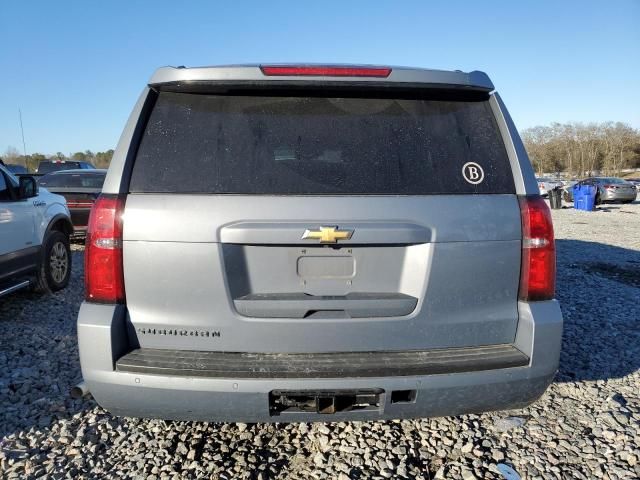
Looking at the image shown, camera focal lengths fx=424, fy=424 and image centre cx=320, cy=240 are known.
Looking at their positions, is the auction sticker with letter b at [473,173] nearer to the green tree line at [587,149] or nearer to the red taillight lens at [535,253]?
the red taillight lens at [535,253]

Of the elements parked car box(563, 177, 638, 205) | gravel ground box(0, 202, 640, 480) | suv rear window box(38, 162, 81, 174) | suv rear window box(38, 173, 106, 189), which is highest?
suv rear window box(38, 162, 81, 174)

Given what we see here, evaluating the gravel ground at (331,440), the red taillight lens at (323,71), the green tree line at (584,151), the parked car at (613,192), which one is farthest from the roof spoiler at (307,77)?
the green tree line at (584,151)

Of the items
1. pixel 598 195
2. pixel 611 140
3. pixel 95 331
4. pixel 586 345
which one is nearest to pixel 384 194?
pixel 95 331

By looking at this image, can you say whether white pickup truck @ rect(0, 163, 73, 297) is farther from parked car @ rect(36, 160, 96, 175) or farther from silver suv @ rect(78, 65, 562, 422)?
parked car @ rect(36, 160, 96, 175)

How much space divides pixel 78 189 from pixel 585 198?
24.2m

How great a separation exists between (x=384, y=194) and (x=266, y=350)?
0.93m

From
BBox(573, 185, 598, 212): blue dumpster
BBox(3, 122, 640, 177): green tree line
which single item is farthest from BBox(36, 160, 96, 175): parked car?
BBox(3, 122, 640, 177): green tree line

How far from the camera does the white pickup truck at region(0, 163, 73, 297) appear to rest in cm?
471

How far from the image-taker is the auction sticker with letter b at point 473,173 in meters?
2.10

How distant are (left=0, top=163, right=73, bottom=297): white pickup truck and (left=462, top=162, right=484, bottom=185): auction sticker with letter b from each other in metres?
4.82

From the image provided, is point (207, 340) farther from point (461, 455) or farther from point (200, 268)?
point (461, 455)

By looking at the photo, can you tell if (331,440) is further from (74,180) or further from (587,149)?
(587,149)

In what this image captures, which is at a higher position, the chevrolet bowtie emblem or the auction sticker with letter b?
the auction sticker with letter b

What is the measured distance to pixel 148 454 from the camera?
2.48 metres
